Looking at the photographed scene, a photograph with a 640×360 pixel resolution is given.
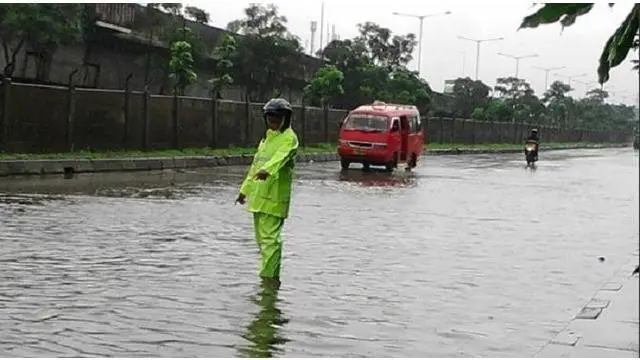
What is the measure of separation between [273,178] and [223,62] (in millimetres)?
29786

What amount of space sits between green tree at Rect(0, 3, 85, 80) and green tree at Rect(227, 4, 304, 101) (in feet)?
31.5

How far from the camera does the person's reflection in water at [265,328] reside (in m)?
5.82

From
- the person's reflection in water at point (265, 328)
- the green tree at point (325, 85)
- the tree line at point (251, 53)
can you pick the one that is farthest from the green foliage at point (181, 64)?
the person's reflection in water at point (265, 328)

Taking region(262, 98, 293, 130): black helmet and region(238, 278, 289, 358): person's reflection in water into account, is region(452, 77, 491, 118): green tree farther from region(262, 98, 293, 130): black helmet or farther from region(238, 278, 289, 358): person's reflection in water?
region(238, 278, 289, 358): person's reflection in water

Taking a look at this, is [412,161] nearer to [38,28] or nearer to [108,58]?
[38,28]

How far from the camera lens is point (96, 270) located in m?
8.45

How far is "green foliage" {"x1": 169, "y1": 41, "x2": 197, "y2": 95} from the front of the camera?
33.1 meters

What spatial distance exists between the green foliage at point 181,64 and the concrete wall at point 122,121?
2.08 m

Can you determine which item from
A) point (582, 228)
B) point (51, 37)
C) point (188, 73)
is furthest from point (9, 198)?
point (188, 73)

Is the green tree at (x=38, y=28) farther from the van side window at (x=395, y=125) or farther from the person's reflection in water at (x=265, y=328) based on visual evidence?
the person's reflection in water at (x=265, y=328)

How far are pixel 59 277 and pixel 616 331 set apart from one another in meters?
4.33

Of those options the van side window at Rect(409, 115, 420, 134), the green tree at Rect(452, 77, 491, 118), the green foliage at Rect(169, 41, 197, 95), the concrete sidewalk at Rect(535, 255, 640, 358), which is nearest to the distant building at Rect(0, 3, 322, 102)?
the green foliage at Rect(169, 41, 197, 95)

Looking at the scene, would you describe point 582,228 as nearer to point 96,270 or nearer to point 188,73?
point 96,270

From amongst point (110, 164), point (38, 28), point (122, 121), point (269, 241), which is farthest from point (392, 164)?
point (269, 241)
